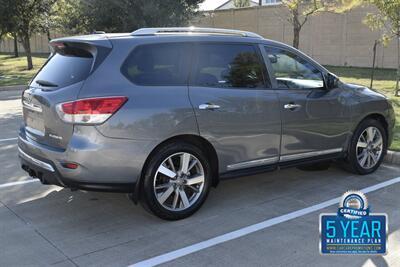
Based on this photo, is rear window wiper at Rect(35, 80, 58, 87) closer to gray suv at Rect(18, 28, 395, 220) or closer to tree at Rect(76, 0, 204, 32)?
gray suv at Rect(18, 28, 395, 220)

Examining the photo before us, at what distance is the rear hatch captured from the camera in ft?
A: 13.8

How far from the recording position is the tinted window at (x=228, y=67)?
4.73m

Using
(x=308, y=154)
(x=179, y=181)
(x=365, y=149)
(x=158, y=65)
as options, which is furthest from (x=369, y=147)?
(x=158, y=65)

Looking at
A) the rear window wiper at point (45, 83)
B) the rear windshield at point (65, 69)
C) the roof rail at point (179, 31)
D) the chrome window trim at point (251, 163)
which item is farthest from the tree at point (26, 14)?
the chrome window trim at point (251, 163)

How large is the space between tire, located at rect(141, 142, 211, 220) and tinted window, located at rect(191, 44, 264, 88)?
0.72 meters

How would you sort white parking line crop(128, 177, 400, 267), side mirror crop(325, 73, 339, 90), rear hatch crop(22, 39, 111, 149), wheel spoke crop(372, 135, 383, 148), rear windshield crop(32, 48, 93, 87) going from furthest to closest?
wheel spoke crop(372, 135, 383, 148) → side mirror crop(325, 73, 339, 90) → rear windshield crop(32, 48, 93, 87) → rear hatch crop(22, 39, 111, 149) → white parking line crop(128, 177, 400, 267)

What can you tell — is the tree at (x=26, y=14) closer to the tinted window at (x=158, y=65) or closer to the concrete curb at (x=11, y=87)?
the concrete curb at (x=11, y=87)

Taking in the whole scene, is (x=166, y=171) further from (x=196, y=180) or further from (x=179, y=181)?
(x=196, y=180)

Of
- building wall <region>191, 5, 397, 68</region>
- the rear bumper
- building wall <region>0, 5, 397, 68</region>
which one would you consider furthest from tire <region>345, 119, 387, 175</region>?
building wall <region>191, 5, 397, 68</region>

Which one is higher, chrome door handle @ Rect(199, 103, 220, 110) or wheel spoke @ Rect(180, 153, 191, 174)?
chrome door handle @ Rect(199, 103, 220, 110)

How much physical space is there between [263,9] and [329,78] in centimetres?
2604

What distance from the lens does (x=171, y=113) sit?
437 cm

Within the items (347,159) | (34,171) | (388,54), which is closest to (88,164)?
(34,171)

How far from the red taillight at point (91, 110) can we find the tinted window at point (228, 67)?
35.6 inches
